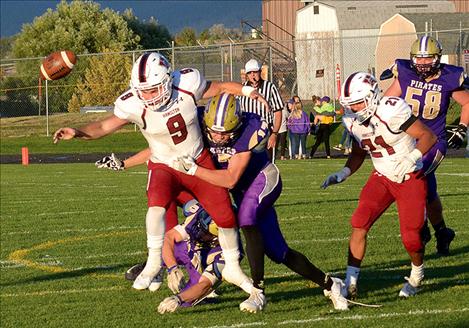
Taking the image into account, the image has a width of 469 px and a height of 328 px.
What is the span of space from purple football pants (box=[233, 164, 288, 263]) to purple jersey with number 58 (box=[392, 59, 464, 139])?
2242mm

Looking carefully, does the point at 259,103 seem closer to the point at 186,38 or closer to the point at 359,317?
the point at 359,317

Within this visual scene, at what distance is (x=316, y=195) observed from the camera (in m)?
14.8

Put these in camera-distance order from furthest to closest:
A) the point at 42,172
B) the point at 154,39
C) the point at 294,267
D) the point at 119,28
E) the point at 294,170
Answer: the point at 154,39
the point at 119,28
the point at 42,172
the point at 294,170
the point at 294,267

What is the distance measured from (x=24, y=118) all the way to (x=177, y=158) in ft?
92.2

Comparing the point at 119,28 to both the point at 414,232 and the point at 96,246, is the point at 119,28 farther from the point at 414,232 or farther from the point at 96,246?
the point at 414,232

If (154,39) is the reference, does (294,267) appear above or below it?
below

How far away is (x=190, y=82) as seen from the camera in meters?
7.85

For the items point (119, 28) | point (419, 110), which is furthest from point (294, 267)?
point (119, 28)

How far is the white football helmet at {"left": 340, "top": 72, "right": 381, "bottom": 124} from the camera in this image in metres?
7.34

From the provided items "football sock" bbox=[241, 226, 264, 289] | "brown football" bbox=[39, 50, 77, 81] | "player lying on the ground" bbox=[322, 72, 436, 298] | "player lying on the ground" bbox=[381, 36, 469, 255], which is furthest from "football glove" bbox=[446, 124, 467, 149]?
"brown football" bbox=[39, 50, 77, 81]

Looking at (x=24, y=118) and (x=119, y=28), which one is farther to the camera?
(x=119, y=28)

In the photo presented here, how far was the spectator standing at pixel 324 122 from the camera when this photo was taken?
80.2 feet

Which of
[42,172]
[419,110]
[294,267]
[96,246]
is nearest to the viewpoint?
[294,267]

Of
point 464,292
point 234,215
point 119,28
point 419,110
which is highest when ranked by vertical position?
point 119,28
